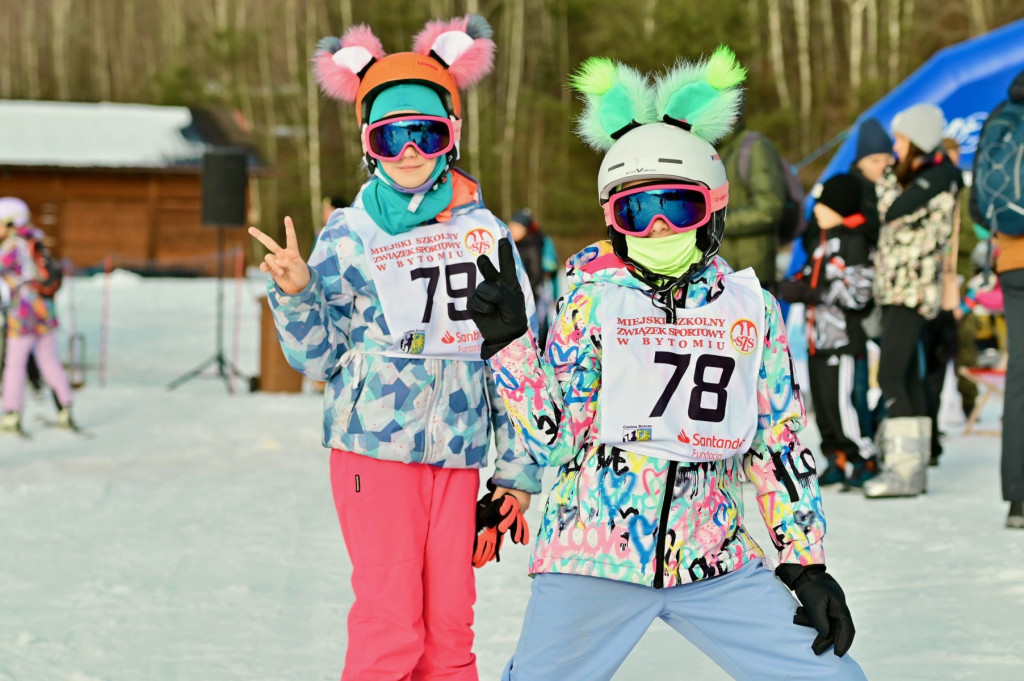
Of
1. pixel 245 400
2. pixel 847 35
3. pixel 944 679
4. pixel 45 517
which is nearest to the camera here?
pixel 944 679

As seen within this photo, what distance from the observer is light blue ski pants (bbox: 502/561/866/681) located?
2178 mm

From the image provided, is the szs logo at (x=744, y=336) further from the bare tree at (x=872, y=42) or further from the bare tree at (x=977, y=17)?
the bare tree at (x=977, y=17)

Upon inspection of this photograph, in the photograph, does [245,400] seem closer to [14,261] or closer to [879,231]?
[14,261]

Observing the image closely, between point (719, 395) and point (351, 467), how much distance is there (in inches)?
39.1

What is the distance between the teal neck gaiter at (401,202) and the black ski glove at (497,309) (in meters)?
0.72

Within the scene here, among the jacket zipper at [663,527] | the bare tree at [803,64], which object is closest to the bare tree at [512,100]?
the bare tree at [803,64]

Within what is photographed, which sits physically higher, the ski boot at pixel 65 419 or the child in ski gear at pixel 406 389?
the child in ski gear at pixel 406 389

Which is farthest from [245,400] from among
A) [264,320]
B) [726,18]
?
[726,18]

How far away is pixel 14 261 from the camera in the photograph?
9.50 meters

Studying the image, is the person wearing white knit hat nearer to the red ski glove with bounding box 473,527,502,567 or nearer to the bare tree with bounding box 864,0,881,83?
the red ski glove with bounding box 473,527,502,567

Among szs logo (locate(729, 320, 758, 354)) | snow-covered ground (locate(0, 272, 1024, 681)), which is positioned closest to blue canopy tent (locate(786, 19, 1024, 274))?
snow-covered ground (locate(0, 272, 1024, 681))

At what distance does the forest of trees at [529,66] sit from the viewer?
3106cm

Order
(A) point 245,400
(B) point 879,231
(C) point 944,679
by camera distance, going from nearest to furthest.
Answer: (C) point 944,679 → (B) point 879,231 → (A) point 245,400

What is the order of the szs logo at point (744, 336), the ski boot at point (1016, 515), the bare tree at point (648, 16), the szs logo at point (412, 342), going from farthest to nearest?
the bare tree at point (648, 16)
the ski boot at point (1016, 515)
the szs logo at point (412, 342)
the szs logo at point (744, 336)
